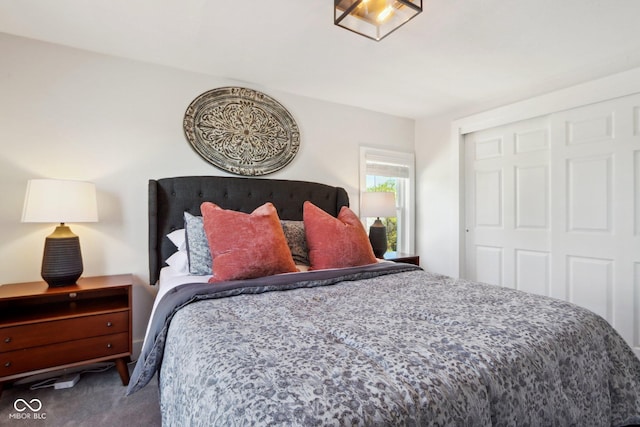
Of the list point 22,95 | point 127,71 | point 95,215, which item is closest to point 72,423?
point 95,215

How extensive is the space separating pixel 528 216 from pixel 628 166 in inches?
30.5

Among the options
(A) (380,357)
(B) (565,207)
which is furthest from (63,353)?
(B) (565,207)

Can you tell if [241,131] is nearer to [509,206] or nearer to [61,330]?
[61,330]

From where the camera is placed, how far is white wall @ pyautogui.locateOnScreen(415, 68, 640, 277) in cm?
279

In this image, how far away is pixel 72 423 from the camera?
5.19 ft

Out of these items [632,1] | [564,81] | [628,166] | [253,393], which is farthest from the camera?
[564,81]

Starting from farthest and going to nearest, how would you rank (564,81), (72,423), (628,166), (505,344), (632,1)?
1. (564,81)
2. (628,166)
3. (632,1)
4. (72,423)
5. (505,344)

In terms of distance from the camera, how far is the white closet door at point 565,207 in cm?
229

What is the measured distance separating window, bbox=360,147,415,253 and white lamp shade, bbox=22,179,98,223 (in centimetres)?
265

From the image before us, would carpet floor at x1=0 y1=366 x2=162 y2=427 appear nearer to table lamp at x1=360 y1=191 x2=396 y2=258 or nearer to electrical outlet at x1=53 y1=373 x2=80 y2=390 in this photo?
electrical outlet at x1=53 y1=373 x2=80 y2=390

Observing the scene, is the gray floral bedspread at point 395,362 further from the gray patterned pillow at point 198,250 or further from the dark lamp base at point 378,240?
the dark lamp base at point 378,240

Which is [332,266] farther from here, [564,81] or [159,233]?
[564,81]

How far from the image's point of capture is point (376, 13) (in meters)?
1.55

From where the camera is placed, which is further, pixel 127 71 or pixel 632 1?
pixel 127 71
